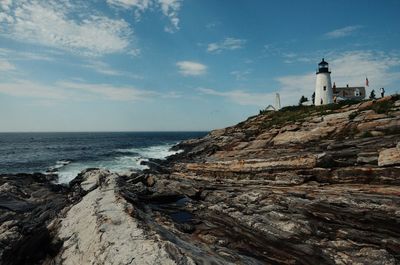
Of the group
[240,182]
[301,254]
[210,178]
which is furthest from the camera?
[210,178]

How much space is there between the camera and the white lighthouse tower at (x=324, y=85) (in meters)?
55.3

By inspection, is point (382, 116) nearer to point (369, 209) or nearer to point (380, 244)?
point (369, 209)

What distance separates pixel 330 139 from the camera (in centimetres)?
3020

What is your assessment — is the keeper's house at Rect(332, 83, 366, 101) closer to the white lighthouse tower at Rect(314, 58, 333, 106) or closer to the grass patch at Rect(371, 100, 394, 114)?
the white lighthouse tower at Rect(314, 58, 333, 106)

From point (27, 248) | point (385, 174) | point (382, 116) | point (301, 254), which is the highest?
point (382, 116)

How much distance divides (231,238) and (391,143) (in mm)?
14733

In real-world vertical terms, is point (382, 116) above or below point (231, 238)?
above

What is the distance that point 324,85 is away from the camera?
182ft

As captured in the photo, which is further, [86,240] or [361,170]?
[361,170]

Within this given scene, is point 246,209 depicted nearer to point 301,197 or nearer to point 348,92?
point 301,197

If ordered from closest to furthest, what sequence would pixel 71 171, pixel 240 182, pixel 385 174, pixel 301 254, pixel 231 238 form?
1. pixel 301 254
2. pixel 231 238
3. pixel 385 174
4. pixel 240 182
5. pixel 71 171

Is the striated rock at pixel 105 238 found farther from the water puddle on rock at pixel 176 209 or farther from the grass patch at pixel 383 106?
the grass patch at pixel 383 106

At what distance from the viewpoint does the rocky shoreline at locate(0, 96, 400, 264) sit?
12.9 metres

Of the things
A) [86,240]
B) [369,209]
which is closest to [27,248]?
[86,240]
